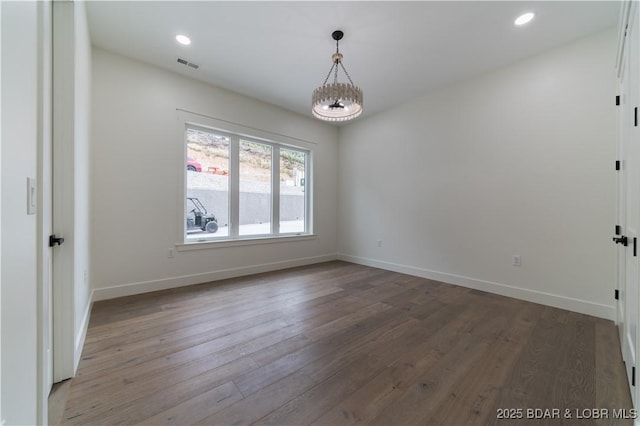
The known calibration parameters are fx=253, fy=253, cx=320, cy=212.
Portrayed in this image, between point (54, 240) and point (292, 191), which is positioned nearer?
point (54, 240)

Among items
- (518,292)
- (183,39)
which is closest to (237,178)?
(183,39)

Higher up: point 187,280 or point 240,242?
point 240,242

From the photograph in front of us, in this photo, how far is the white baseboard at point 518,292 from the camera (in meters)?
2.70

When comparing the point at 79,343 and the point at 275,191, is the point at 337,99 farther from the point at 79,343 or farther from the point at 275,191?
the point at 79,343

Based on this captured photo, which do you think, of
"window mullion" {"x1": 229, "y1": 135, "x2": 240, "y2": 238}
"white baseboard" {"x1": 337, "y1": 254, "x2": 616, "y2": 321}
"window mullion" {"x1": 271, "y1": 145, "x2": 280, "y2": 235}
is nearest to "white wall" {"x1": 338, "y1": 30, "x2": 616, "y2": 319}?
"white baseboard" {"x1": 337, "y1": 254, "x2": 616, "y2": 321}

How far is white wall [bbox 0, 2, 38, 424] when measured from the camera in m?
0.69

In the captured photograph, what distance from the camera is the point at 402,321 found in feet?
8.38

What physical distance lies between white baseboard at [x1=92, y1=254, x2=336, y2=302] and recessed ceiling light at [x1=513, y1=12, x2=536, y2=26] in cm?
448

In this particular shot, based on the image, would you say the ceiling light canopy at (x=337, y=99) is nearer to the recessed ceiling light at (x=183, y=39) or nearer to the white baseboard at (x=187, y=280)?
the recessed ceiling light at (x=183, y=39)

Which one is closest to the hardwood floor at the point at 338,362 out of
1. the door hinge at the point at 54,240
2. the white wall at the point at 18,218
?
the white wall at the point at 18,218

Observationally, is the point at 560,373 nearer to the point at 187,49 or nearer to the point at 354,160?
the point at 354,160

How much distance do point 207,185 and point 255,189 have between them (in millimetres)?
840

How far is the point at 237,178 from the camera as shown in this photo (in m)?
4.27

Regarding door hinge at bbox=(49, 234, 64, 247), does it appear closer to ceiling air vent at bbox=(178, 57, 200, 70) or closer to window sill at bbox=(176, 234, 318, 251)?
window sill at bbox=(176, 234, 318, 251)
